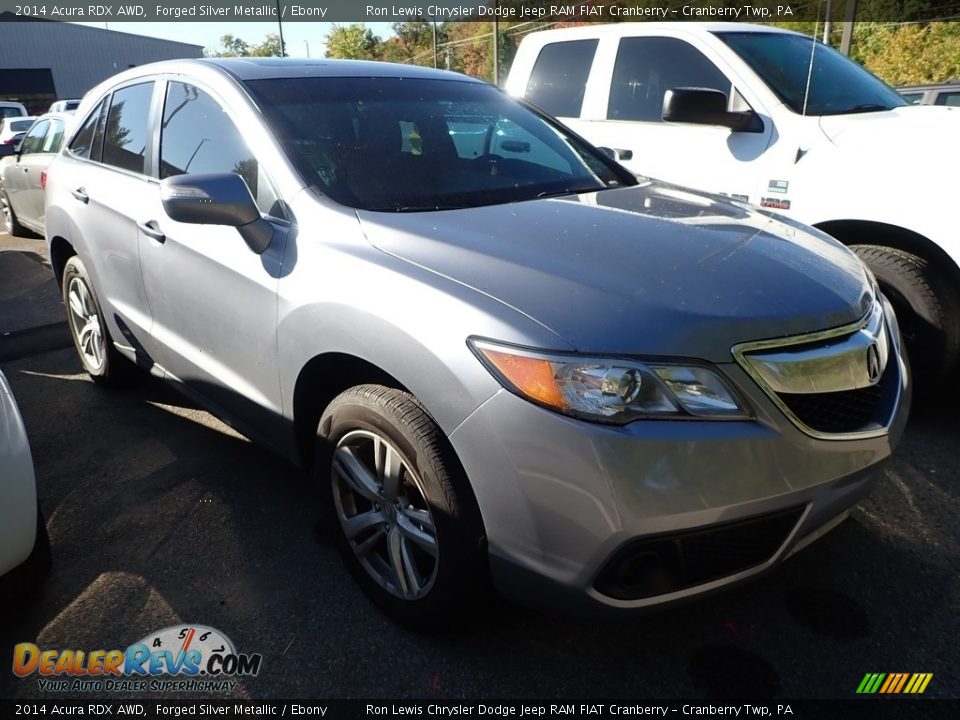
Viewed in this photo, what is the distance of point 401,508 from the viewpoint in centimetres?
209

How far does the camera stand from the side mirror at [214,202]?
2217 millimetres

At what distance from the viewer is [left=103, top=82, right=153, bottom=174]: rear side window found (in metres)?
3.22

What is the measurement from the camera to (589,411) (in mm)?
1633

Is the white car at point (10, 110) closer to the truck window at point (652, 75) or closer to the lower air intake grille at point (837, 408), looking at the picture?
the truck window at point (652, 75)

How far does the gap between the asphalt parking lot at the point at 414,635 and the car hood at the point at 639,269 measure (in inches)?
26.5

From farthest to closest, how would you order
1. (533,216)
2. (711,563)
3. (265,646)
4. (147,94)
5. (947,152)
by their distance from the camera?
(147,94) < (947,152) < (533,216) < (265,646) < (711,563)

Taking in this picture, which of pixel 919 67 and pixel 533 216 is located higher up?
pixel 919 67

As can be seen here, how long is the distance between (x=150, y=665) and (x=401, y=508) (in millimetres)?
Result: 891

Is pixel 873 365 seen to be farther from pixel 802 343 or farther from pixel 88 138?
pixel 88 138

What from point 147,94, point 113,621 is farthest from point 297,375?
point 147,94

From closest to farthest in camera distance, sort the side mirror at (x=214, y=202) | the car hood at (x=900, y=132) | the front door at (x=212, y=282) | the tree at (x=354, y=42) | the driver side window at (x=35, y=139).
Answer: the side mirror at (x=214, y=202) → the front door at (x=212, y=282) → the car hood at (x=900, y=132) → the driver side window at (x=35, y=139) → the tree at (x=354, y=42)

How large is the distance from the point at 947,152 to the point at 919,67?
15.2 meters

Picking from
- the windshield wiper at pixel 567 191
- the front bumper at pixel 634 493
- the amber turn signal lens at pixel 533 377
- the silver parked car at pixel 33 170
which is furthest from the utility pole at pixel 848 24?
the silver parked car at pixel 33 170

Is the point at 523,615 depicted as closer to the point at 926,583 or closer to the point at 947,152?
the point at 926,583
